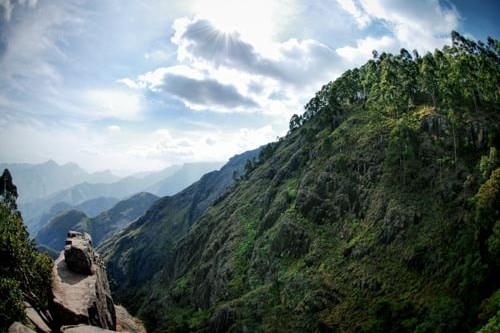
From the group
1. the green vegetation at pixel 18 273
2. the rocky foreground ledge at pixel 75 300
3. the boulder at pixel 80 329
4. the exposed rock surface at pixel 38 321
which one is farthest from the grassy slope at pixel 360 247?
the green vegetation at pixel 18 273

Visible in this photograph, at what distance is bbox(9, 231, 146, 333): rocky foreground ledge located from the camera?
32244 mm

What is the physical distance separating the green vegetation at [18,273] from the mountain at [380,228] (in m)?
51.7

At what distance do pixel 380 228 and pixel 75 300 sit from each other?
220 feet

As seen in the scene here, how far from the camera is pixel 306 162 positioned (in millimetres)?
126312

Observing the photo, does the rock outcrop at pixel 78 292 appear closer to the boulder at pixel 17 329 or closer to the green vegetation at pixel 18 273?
the green vegetation at pixel 18 273

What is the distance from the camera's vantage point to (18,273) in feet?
108

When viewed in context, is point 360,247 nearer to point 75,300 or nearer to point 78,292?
point 78,292

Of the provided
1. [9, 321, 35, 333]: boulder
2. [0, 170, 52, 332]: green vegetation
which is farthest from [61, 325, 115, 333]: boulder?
[0, 170, 52, 332]: green vegetation

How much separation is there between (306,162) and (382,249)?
54.8m

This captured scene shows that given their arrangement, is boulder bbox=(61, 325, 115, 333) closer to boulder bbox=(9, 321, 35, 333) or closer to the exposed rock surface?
boulder bbox=(9, 321, 35, 333)

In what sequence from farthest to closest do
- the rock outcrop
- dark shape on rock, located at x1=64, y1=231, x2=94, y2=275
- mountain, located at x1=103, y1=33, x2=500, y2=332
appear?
mountain, located at x1=103, y1=33, x2=500, y2=332 < dark shape on rock, located at x1=64, y1=231, x2=94, y2=275 < the rock outcrop

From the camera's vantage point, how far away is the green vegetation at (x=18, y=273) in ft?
93.5

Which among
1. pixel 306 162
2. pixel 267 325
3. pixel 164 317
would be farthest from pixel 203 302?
pixel 306 162

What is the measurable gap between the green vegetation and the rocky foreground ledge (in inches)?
57.5
